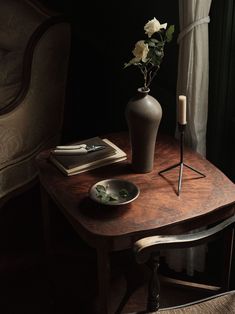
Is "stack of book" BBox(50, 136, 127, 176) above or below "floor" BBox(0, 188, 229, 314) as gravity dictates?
above

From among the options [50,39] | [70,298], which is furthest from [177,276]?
[50,39]

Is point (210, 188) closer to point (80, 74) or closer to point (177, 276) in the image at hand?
point (177, 276)

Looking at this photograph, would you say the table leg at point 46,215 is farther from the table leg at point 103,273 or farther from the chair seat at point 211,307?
the chair seat at point 211,307

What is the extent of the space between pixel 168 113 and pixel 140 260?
74 centimetres

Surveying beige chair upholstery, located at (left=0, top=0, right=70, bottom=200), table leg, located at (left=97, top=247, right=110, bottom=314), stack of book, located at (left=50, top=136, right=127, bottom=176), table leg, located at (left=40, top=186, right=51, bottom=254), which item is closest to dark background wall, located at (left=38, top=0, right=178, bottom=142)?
beige chair upholstery, located at (left=0, top=0, right=70, bottom=200)

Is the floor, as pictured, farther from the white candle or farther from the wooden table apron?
the white candle

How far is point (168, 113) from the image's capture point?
1.65 m

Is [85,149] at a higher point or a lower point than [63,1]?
lower

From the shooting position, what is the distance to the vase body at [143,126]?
1234mm

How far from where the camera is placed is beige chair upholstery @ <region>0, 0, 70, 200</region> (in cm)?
169

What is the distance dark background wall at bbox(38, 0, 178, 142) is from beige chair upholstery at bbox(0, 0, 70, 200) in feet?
0.45

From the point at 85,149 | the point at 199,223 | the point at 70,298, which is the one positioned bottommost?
the point at 70,298

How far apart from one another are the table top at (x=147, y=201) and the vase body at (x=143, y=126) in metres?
0.03

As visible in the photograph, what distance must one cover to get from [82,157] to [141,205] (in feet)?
0.82
